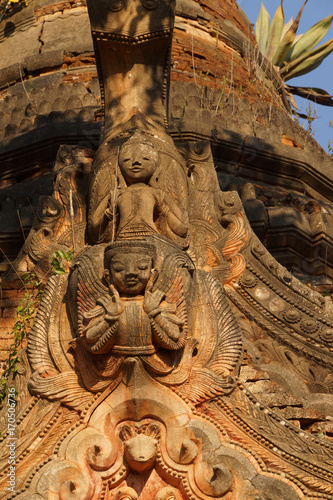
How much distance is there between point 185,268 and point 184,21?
9072 millimetres

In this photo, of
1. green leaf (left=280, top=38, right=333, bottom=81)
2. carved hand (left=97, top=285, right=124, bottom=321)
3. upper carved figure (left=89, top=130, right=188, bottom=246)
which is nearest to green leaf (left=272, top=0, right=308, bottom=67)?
green leaf (left=280, top=38, right=333, bottom=81)

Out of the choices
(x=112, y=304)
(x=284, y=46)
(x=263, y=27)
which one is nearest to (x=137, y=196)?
(x=112, y=304)

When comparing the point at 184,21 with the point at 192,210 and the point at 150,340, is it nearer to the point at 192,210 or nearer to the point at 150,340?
the point at 192,210

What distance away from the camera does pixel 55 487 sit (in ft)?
18.7

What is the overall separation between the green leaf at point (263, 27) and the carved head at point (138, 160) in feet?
39.6

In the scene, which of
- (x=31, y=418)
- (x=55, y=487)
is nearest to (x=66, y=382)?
(x=31, y=418)

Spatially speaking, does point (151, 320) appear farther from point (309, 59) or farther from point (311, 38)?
point (311, 38)

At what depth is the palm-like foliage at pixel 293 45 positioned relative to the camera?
19.2 meters

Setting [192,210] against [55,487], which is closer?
[55,487]

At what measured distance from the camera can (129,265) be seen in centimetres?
616

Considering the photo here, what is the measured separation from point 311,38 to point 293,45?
448 millimetres

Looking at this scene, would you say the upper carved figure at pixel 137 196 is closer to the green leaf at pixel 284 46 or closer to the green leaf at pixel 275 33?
the green leaf at pixel 275 33

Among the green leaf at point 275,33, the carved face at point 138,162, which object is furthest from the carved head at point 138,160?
the green leaf at point 275,33

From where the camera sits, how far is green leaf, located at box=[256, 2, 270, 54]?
1927 centimetres
